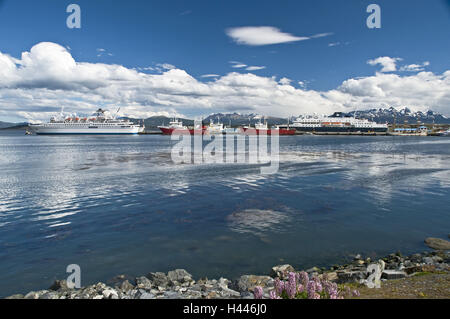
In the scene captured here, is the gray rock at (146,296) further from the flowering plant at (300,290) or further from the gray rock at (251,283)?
the flowering plant at (300,290)

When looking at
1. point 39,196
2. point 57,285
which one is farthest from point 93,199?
point 57,285

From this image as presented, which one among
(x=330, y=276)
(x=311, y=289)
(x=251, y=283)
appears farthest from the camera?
(x=330, y=276)

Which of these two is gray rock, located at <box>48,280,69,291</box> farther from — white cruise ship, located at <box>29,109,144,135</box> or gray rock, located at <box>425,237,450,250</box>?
white cruise ship, located at <box>29,109,144,135</box>

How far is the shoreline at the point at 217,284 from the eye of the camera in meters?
8.90

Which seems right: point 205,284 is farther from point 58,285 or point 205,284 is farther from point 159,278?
point 58,285

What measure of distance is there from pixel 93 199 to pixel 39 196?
16.5 feet

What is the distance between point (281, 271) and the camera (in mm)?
11008

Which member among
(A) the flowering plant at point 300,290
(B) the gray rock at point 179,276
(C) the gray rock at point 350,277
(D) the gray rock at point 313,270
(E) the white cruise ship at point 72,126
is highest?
(E) the white cruise ship at point 72,126

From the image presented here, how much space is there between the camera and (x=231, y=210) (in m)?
20.0

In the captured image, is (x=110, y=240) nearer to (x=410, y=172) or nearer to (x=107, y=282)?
(x=107, y=282)

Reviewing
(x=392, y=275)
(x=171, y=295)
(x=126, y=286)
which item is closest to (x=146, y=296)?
(x=171, y=295)

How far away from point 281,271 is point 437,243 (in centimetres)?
889

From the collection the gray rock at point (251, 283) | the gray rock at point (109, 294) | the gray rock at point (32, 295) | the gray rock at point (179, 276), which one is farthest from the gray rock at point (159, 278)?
the gray rock at point (32, 295)
